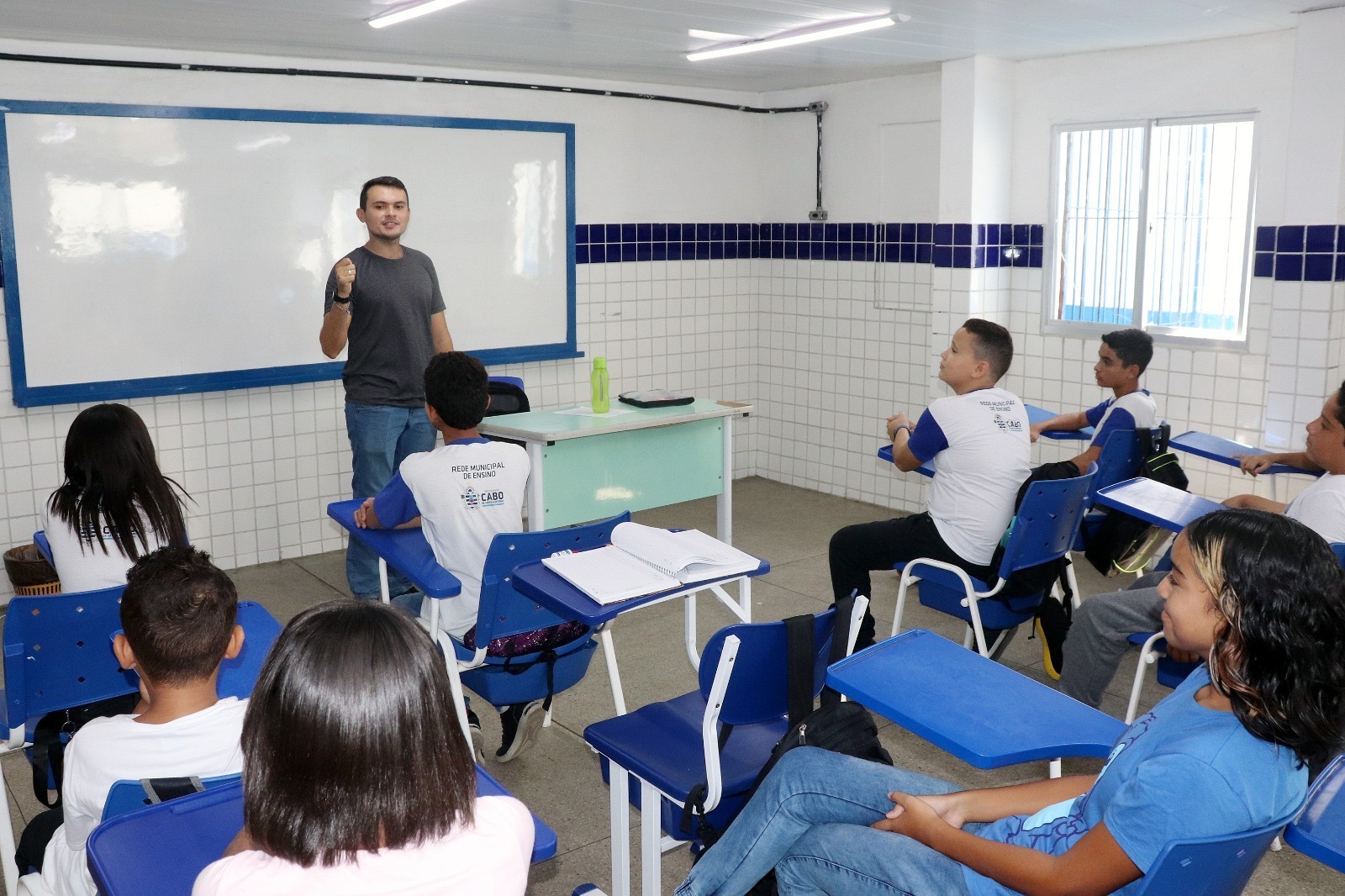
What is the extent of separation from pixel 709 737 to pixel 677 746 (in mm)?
252

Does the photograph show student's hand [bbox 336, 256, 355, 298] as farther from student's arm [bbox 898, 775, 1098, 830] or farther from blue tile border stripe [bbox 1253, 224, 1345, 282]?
blue tile border stripe [bbox 1253, 224, 1345, 282]

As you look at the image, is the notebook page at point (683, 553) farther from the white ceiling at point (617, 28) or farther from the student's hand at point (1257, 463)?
the student's hand at point (1257, 463)

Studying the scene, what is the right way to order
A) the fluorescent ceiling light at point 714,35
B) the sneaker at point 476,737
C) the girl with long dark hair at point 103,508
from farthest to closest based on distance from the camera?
1. the fluorescent ceiling light at point 714,35
2. the sneaker at point 476,737
3. the girl with long dark hair at point 103,508

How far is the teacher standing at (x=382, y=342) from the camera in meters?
4.71

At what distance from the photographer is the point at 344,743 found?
118cm

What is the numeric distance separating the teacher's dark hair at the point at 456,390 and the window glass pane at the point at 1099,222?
3688mm

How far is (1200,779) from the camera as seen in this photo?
154cm

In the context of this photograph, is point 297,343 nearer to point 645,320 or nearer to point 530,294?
point 530,294

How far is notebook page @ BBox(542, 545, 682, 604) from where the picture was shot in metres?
2.43

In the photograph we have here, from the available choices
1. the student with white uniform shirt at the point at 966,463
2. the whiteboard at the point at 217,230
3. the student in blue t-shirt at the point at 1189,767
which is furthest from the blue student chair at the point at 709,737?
the whiteboard at the point at 217,230

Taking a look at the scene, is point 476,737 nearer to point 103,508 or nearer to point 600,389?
point 103,508

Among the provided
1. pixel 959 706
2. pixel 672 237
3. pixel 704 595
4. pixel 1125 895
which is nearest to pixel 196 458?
pixel 704 595

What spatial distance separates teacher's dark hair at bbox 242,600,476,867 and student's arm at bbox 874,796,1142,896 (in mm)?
932

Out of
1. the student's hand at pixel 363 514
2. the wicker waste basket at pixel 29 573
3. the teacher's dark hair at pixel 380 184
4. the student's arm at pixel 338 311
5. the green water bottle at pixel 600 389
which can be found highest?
the teacher's dark hair at pixel 380 184
